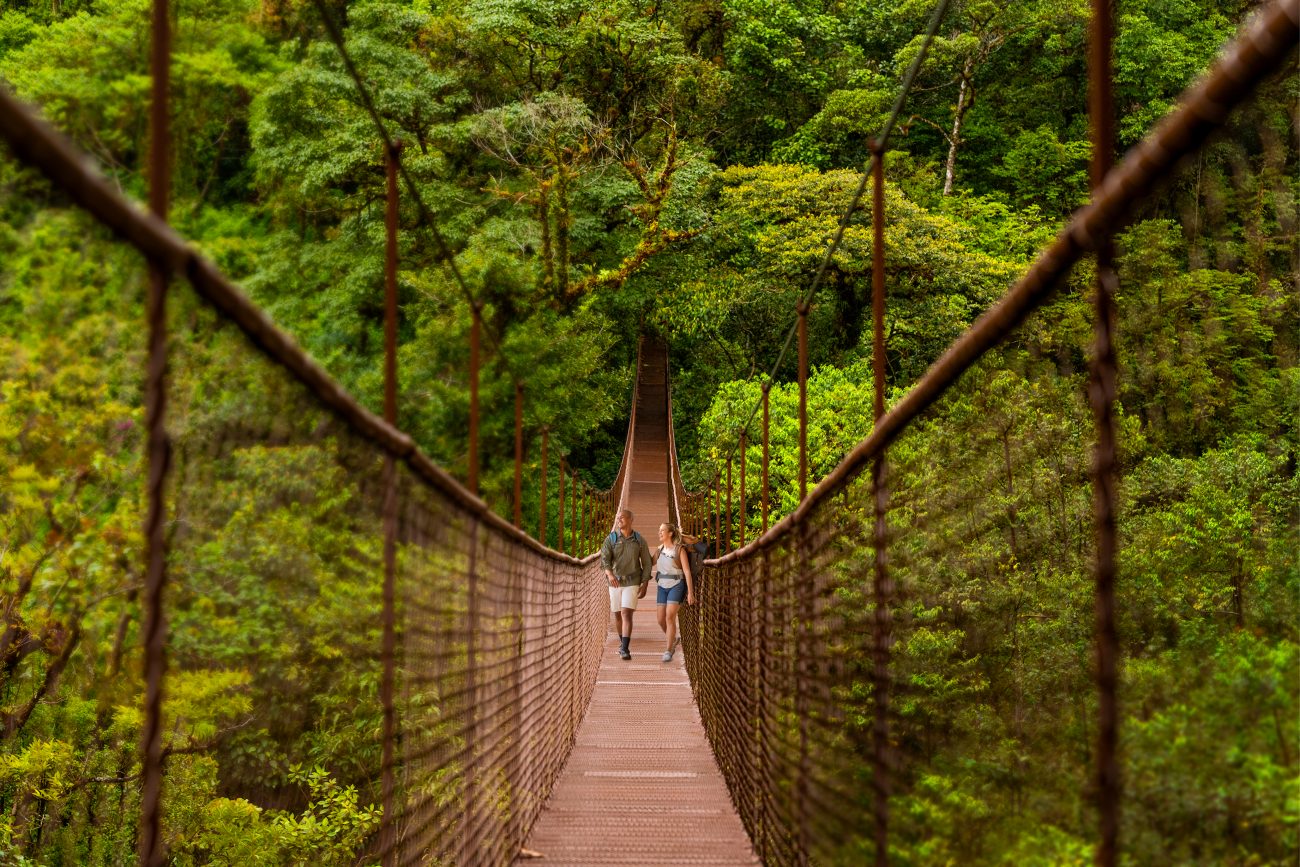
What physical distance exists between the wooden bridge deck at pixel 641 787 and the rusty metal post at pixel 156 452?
207 centimetres

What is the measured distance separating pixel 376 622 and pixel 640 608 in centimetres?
803

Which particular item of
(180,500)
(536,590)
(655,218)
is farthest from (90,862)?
(655,218)

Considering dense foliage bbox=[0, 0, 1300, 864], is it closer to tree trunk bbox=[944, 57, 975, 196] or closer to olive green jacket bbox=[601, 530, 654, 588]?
olive green jacket bbox=[601, 530, 654, 588]

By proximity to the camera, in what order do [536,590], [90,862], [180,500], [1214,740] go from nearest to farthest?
[1214,740] < [180,500] < [536,590] < [90,862]

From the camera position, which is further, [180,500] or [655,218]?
[655,218]

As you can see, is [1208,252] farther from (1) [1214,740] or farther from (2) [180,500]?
(2) [180,500]

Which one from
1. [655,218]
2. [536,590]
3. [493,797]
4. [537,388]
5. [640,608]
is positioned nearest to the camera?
[493,797]

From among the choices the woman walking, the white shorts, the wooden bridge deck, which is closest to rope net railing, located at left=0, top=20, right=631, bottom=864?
the wooden bridge deck

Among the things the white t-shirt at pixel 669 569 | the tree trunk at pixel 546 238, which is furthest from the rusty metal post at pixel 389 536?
the tree trunk at pixel 546 238

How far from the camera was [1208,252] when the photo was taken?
69cm

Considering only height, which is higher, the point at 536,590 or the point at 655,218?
the point at 655,218

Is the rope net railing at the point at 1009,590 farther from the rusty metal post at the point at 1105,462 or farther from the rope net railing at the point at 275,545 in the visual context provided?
the rope net railing at the point at 275,545

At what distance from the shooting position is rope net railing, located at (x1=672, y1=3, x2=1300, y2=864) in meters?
0.73

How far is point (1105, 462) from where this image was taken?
78 cm
